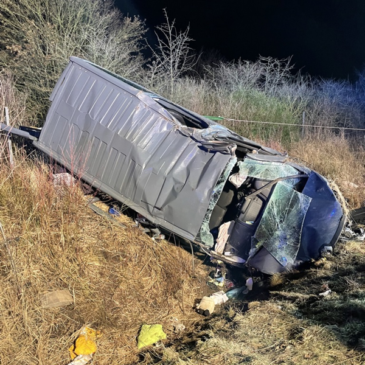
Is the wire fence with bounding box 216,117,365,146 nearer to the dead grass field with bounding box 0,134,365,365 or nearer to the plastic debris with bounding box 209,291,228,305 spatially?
the dead grass field with bounding box 0,134,365,365

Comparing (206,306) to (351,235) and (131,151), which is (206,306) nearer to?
(131,151)

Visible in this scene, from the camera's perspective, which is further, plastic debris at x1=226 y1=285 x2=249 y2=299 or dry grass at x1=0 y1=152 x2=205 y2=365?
plastic debris at x1=226 y1=285 x2=249 y2=299

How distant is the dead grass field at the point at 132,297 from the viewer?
130 inches

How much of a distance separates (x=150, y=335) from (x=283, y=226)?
6.45ft

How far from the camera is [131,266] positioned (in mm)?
4602

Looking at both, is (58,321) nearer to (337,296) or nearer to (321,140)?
(337,296)

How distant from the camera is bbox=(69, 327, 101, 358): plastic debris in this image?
3.42 metres

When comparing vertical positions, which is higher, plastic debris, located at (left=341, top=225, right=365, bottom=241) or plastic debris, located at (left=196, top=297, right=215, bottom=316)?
plastic debris, located at (left=341, top=225, right=365, bottom=241)

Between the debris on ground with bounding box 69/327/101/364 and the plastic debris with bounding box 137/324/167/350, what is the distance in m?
0.43

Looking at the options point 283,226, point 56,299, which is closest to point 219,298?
point 283,226

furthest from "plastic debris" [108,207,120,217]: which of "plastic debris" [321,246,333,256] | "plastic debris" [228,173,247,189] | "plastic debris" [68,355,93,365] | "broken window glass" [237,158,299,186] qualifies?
"plastic debris" [321,246,333,256]

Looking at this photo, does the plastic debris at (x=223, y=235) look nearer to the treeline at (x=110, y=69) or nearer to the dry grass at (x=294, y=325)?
the dry grass at (x=294, y=325)

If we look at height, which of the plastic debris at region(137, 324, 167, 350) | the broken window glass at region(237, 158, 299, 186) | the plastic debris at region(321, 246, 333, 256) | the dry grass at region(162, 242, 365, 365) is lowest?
the plastic debris at region(137, 324, 167, 350)

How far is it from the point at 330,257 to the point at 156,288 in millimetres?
2191
